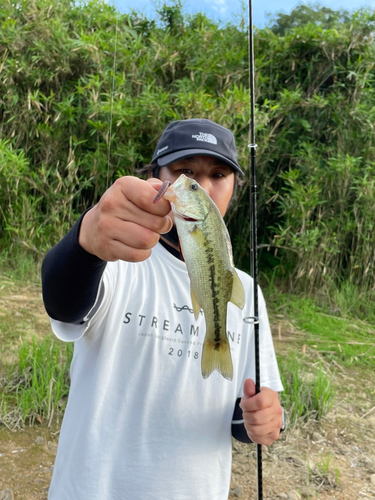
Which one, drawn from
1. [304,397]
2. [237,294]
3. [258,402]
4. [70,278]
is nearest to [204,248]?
[237,294]

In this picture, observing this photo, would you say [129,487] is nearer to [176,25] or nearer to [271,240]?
[271,240]

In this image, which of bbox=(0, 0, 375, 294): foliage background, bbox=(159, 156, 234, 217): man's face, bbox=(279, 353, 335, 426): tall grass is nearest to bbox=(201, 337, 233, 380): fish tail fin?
bbox=(159, 156, 234, 217): man's face

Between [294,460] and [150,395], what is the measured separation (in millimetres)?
1743

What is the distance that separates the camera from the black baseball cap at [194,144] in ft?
5.12

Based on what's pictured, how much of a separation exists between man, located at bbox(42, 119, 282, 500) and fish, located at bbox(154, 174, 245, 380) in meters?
0.32

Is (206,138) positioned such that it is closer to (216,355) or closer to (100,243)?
(100,243)

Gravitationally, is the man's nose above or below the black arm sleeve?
above

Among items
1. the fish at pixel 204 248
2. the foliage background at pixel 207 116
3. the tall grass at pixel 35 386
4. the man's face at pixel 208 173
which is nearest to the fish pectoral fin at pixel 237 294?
the fish at pixel 204 248

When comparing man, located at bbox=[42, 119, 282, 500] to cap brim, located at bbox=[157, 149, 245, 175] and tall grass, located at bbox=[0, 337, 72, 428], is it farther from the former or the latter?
tall grass, located at bbox=[0, 337, 72, 428]

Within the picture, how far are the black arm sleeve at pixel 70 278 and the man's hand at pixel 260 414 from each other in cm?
56

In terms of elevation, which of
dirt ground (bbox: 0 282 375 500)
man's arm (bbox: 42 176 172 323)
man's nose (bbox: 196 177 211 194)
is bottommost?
dirt ground (bbox: 0 282 375 500)

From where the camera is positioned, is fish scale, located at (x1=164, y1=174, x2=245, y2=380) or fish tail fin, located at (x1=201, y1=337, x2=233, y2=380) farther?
fish tail fin, located at (x1=201, y1=337, x2=233, y2=380)

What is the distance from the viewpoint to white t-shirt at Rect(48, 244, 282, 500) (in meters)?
1.35

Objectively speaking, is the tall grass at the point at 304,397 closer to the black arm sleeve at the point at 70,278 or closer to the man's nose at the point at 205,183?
the man's nose at the point at 205,183
